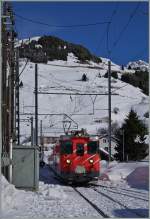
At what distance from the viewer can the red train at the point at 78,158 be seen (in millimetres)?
27312

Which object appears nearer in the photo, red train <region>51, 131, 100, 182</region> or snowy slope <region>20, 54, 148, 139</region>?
red train <region>51, 131, 100, 182</region>

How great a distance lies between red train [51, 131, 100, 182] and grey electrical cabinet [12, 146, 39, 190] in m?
4.81

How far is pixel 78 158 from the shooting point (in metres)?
27.7

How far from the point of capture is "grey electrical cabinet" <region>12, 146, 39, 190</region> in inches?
870

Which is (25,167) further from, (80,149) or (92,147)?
(92,147)

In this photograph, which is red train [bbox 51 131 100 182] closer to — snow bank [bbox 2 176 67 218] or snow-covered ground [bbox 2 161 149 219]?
snow-covered ground [bbox 2 161 149 219]

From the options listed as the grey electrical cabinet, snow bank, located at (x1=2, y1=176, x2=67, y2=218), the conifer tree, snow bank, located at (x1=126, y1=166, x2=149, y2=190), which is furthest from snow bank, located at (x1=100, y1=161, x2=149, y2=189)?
the conifer tree

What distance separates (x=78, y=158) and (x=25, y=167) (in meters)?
5.53

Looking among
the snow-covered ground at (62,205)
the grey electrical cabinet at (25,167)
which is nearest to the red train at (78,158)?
the snow-covered ground at (62,205)

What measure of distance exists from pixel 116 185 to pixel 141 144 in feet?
136

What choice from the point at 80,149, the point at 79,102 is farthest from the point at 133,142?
the point at 79,102

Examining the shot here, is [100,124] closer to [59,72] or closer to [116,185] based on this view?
[59,72]

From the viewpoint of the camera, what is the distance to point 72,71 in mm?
178625

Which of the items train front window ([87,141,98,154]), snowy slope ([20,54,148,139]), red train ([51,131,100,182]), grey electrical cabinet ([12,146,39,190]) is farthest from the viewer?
snowy slope ([20,54,148,139])
